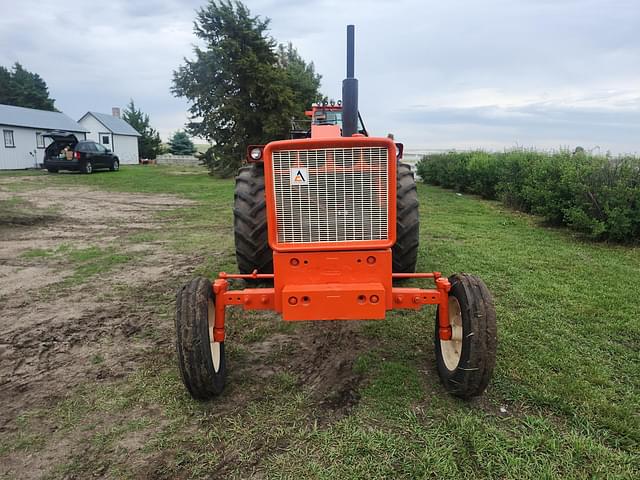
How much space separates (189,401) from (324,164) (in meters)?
1.71

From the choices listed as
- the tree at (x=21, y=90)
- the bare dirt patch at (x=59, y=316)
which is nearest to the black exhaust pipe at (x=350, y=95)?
the bare dirt patch at (x=59, y=316)

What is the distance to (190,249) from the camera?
7.12m

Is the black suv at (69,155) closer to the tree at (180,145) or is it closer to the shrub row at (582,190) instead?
the shrub row at (582,190)

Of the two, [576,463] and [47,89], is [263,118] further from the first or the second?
[47,89]

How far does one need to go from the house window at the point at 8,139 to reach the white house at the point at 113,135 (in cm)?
1221

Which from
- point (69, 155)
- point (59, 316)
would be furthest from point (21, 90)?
point (59, 316)

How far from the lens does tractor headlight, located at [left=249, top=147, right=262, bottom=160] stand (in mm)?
4148

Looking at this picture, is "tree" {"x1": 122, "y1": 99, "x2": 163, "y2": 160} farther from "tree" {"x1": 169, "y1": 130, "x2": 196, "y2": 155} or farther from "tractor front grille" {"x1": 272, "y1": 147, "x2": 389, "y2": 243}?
"tractor front grille" {"x1": 272, "y1": 147, "x2": 389, "y2": 243}

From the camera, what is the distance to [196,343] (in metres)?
2.82

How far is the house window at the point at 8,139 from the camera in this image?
25125 millimetres

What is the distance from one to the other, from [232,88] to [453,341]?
21510 mm

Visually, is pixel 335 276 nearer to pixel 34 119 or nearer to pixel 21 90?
pixel 34 119

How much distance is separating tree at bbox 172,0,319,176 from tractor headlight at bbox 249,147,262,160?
18.5m

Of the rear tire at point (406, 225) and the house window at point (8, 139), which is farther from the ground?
the house window at point (8, 139)
